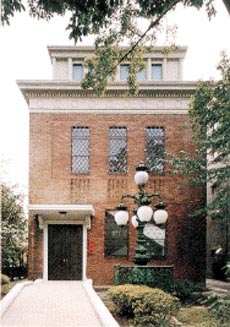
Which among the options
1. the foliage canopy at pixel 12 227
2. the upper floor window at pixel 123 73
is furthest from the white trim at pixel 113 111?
the foliage canopy at pixel 12 227

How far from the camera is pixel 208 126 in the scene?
17.1 m

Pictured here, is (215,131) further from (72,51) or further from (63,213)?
(72,51)

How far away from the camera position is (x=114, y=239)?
795 inches

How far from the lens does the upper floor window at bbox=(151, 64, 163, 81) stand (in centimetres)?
2202

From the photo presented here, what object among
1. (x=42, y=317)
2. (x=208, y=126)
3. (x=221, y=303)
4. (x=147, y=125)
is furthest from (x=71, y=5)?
(x=147, y=125)

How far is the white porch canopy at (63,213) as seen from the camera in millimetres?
18734

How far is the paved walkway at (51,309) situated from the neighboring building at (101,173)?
3825 mm

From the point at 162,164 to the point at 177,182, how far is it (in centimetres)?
98

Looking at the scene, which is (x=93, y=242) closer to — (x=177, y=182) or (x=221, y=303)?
(x=177, y=182)

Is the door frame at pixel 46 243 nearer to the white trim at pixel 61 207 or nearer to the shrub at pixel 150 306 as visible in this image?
the white trim at pixel 61 207

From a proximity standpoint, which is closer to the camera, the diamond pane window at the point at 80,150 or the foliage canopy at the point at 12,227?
the foliage canopy at the point at 12,227

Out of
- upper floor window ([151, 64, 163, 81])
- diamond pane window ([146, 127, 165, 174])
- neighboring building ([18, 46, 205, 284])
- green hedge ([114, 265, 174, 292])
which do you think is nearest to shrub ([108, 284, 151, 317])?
green hedge ([114, 265, 174, 292])

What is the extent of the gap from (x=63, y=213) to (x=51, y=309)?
791 cm

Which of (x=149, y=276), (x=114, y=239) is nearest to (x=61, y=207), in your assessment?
(x=114, y=239)
